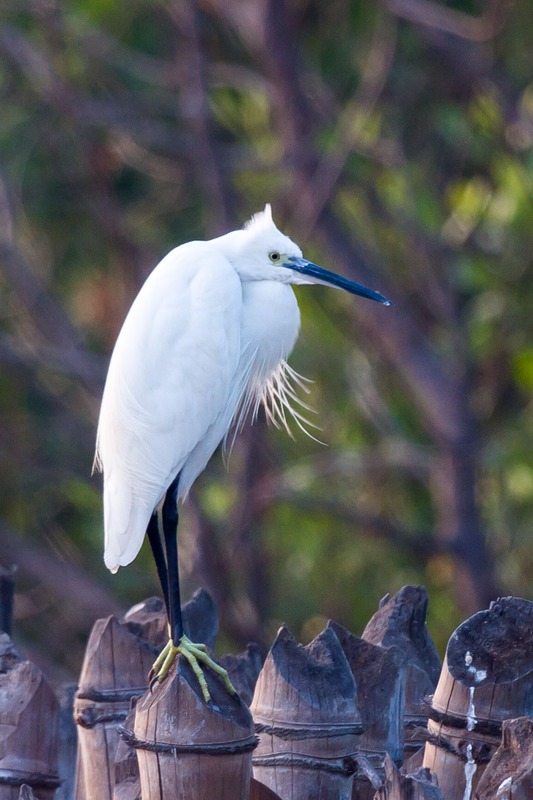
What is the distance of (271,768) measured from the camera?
6.68 ft

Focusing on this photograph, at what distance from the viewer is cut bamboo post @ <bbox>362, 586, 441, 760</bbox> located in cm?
228

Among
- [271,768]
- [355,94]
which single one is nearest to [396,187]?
[355,94]

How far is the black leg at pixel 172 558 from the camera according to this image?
211 cm

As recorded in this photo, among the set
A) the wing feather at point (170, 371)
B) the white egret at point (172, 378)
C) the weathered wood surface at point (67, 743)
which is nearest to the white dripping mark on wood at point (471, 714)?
the white egret at point (172, 378)

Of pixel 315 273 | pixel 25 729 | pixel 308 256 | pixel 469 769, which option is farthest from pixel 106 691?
pixel 308 256

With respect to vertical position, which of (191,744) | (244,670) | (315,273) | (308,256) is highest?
(308,256)

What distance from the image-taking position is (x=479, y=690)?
1.87 metres

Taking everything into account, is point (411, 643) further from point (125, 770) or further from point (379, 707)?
point (125, 770)

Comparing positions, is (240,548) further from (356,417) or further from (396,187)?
(396,187)

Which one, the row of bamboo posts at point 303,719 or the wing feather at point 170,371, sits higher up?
the wing feather at point 170,371

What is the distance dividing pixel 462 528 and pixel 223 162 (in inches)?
97.5

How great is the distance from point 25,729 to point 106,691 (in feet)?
0.58

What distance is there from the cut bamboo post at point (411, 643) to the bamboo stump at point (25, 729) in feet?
2.19

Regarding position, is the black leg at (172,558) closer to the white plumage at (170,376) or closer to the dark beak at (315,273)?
the white plumage at (170,376)
